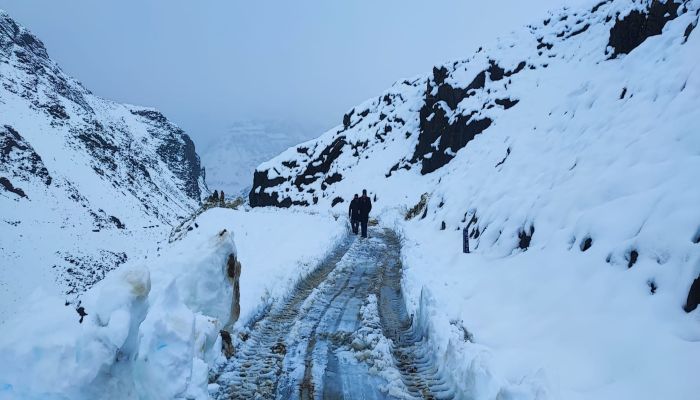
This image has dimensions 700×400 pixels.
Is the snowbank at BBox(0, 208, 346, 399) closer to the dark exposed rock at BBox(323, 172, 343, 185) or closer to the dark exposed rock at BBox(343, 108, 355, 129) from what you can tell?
the dark exposed rock at BBox(323, 172, 343, 185)

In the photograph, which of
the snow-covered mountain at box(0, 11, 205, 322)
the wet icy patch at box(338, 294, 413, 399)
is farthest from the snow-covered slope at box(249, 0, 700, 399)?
the snow-covered mountain at box(0, 11, 205, 322)

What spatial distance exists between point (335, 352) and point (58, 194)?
8471cm

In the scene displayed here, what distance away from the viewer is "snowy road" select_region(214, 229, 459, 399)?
5.02 metres

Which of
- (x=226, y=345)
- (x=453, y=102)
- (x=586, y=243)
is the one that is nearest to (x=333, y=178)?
(x=453, y=102)

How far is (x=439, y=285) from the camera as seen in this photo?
9.13 meters

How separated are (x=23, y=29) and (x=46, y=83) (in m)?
52.3

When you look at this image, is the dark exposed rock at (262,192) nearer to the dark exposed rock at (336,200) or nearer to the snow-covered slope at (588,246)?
the dark exposed rock at (336,200)

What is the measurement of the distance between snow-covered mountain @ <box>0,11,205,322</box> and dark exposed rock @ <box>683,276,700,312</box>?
33060mm

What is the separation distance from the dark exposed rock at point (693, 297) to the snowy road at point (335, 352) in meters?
2.52

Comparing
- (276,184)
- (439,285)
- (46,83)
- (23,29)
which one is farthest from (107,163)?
(439,285)

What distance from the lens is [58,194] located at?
7588 centimetres

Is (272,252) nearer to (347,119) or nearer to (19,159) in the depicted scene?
(347,119)

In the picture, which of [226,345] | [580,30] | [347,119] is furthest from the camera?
[347,119]

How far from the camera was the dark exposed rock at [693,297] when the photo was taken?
4508 mm
